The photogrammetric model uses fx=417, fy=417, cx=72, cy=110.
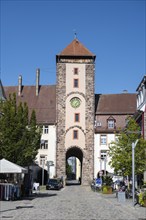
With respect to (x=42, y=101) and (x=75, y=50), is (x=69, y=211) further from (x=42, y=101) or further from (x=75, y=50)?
(x=42, y=101)

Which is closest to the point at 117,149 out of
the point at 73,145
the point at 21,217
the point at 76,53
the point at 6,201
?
the point at 6,201

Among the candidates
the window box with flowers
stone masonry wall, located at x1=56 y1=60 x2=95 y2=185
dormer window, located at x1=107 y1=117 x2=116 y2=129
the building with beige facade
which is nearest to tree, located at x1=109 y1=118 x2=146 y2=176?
the window box with flowers

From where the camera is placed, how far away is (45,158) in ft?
227

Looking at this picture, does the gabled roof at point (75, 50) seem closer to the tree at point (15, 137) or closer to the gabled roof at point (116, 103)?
the gabled roof at point (116, 103)

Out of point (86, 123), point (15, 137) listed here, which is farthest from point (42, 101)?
point (15, 137)

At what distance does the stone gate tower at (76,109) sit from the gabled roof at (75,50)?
33 cm

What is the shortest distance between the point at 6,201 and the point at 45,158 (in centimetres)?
3994

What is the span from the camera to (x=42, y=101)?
74.3 m

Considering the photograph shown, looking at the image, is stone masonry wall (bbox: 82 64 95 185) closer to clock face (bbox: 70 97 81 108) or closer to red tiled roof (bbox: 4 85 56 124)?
clock face (bbox: 70 97 81 108)

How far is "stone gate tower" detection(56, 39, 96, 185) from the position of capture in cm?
6744

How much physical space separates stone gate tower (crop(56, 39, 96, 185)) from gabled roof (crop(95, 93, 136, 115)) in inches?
170

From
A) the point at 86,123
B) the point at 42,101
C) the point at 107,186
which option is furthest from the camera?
the point at 42,101

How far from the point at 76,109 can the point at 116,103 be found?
938cm

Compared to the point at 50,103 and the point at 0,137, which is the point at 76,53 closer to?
the point at 50,103
